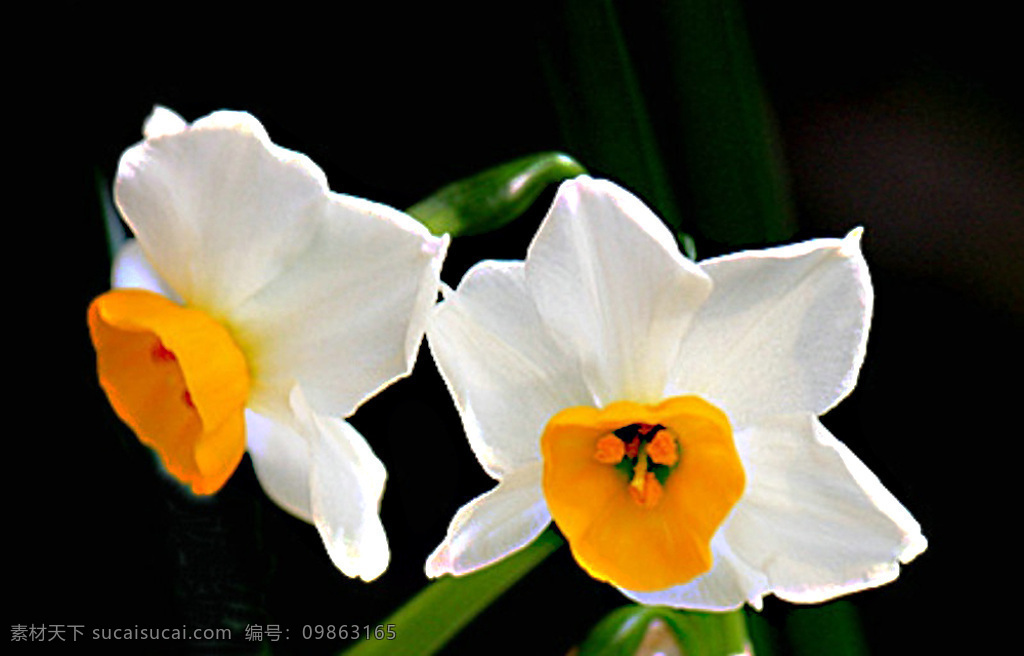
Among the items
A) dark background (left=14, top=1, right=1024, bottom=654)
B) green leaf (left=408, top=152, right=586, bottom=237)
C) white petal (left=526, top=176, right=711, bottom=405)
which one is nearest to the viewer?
white petal (left=526, top=176, right=711, bottom=405)

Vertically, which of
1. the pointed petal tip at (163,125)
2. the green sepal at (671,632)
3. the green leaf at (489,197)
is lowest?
the green sepal at (671,632)

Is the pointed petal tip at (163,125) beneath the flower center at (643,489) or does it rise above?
above

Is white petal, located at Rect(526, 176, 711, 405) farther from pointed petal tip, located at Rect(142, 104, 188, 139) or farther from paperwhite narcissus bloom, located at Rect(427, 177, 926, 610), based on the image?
pointed petal tip, located at Rect(142, 104, 188, 139)

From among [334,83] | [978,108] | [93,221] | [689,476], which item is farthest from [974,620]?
[93,221]

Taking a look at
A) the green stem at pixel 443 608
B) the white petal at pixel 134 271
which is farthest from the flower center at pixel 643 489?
the white petal at pixel 134 271

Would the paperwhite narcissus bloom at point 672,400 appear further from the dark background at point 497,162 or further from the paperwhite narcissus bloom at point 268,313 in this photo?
the dark background at point 497,162

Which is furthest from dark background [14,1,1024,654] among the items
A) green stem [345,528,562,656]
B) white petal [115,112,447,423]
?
white petal [115,112,447,423]
